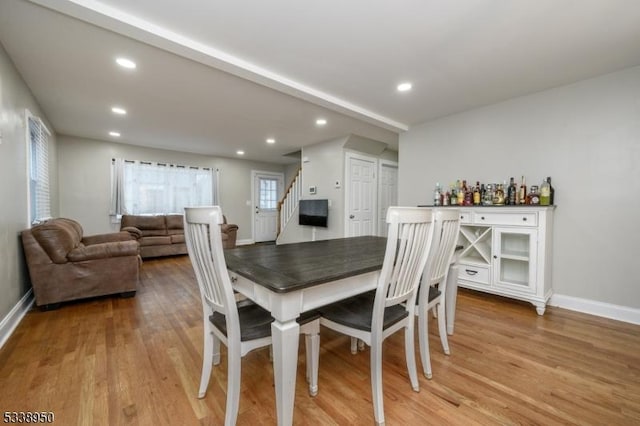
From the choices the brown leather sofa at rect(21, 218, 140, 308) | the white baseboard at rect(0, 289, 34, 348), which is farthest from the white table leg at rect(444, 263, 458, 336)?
the white baseboard at rect(0, 289, 34, 348)

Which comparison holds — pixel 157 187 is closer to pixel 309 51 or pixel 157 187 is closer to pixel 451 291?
pixel 309 51

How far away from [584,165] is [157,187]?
707cm

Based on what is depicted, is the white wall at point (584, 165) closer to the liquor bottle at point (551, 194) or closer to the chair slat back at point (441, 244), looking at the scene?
the liquor bottle at point (551, 194)

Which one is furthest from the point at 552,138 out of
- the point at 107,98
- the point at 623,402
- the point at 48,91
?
the point at 48,91

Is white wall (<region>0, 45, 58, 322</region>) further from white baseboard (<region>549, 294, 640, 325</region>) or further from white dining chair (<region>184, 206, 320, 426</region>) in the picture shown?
white baseboard (<region>549, 294, 640, 325</region>)

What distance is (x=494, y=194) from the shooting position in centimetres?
313

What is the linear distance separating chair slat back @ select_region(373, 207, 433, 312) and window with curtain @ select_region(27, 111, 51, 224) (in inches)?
153

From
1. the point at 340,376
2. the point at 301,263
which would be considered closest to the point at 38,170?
the point at 301,263

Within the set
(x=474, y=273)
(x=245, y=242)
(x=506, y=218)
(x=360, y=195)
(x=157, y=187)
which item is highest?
(x=157, y=187)

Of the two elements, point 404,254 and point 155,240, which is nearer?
point 404,254

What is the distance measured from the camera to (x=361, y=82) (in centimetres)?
275

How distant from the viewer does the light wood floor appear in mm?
1365

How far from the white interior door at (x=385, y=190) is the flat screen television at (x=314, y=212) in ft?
4.20

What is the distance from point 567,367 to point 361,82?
2856 mm
